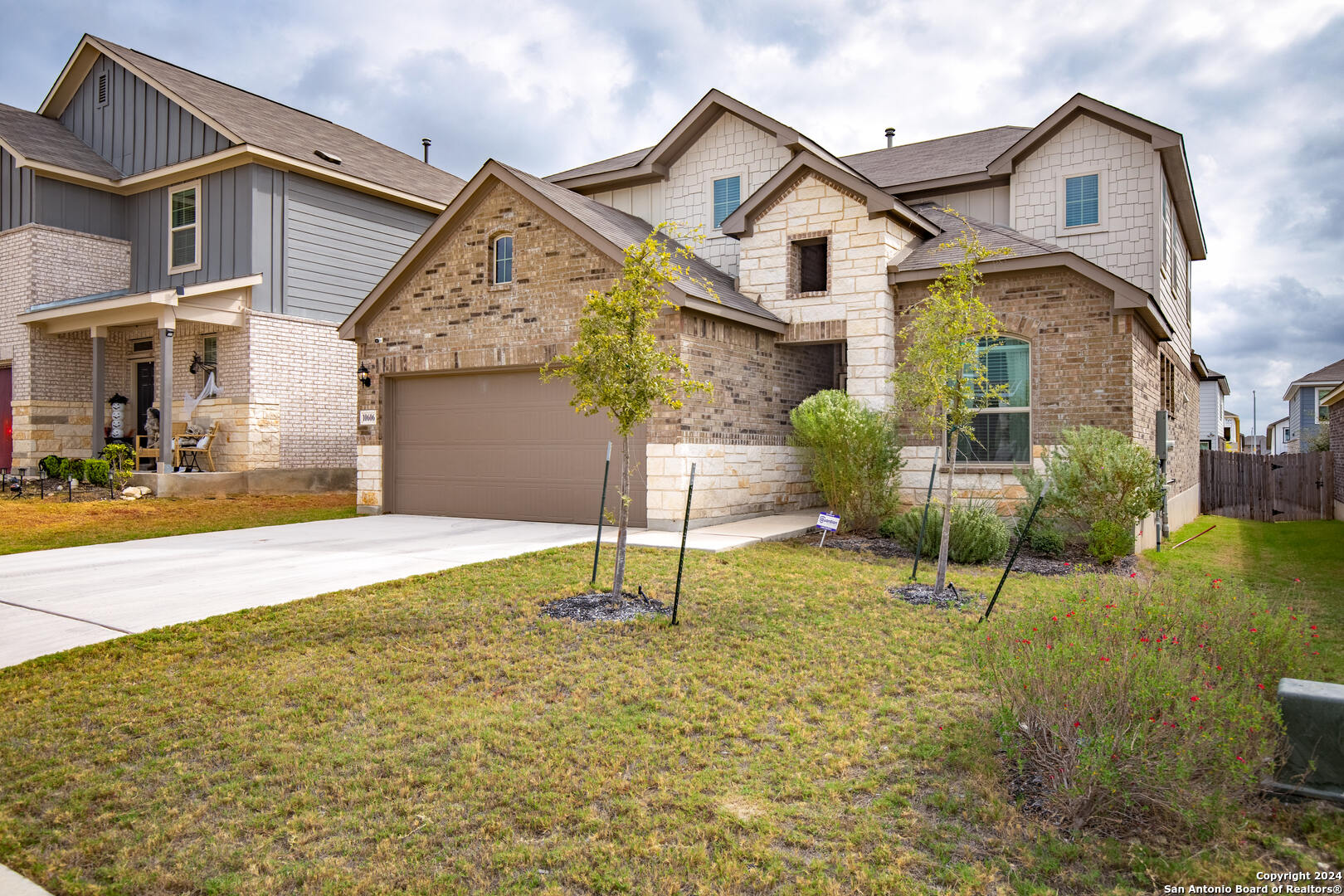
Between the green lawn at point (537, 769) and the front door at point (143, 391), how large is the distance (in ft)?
57.0

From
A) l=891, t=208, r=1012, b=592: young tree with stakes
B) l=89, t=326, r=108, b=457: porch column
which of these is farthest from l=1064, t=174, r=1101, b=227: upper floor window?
l=89, t=326, r=108, b=457: porch column

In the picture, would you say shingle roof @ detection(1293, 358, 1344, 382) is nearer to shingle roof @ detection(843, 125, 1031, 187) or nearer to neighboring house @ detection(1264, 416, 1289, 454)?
neighboring house @ detection(1264, 416, 1289, 454)

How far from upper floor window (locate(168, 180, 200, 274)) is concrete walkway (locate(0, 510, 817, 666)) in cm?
988

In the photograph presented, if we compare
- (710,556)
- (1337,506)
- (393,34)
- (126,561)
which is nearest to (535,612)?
(710,556)

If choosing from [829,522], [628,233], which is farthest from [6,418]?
[829,522]

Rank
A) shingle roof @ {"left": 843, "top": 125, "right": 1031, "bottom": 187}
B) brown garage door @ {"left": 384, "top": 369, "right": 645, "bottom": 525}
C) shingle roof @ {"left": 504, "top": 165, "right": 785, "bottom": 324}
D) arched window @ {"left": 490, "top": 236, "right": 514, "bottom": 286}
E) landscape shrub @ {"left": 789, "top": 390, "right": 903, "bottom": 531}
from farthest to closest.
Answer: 1. shingle roof @ {"left": 843, "top": 125, "right": 1031, "bottom": 187}
2. arched window @ {"left": 490, "top": 236, "right": 514, "bottom": 286}
3. brown garage door @ {"left": 384, "top": 369, "right": 645, "bottom": 525}
4. shingle roof @ {"left": 504, "top": 165, "right": 785, "bottom": 324}
5. landscape shrub @ {"left": 789, "top": 390, "right": 903, "bottom": 531}

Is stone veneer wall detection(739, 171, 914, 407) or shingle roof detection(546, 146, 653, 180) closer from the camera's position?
stone veneer wall detection(739, 171, 914, 407)

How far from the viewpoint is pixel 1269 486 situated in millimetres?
19953

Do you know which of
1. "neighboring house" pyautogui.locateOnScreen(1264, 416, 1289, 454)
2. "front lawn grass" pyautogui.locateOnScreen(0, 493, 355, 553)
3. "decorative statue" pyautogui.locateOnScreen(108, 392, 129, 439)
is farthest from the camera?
"neighboring house" pyautogui.locateOnScreen(1264, 416, 1289, 454)

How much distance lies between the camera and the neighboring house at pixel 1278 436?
5259 cm

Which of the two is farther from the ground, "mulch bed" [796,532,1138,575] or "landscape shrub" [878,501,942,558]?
"landscape shrub" [878,501,942,558]

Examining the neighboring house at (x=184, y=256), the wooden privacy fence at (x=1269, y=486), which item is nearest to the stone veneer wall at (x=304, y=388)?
the neighboring house at (x=184, y=256)

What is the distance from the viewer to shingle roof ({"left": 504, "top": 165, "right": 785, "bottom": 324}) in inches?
495

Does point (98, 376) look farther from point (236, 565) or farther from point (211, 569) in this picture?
point (211, 569)
